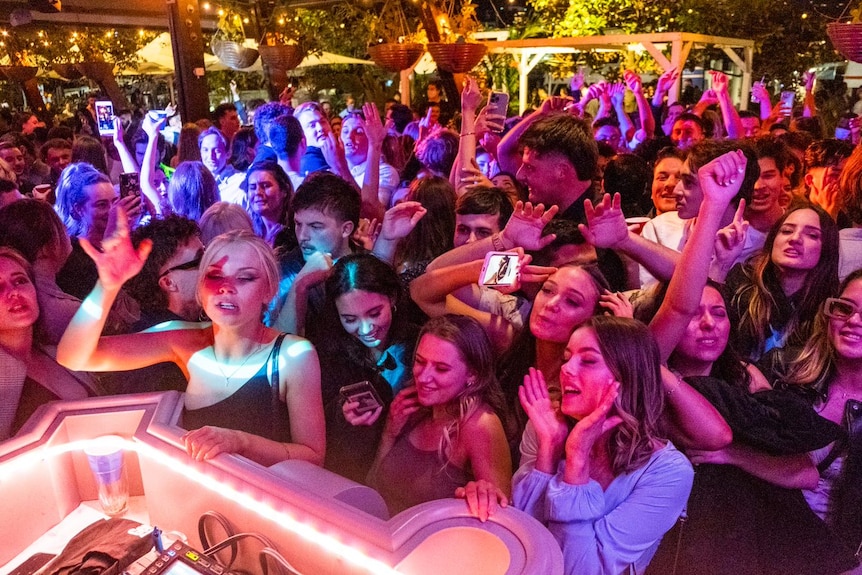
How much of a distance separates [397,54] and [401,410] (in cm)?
451

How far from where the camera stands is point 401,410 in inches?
72.9

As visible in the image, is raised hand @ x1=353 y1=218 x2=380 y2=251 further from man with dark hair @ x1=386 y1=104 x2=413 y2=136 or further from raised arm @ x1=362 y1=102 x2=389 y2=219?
man with dark hair @ x1=386 y1=104 x2=413 y2=136

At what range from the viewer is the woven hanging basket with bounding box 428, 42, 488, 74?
5.35 metres

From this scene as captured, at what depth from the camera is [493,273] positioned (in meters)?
1.95

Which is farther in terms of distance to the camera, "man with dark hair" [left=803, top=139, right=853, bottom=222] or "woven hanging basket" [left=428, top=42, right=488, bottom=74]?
"woven hanging basket" [left=428, top=42, right=488, bottom=74]

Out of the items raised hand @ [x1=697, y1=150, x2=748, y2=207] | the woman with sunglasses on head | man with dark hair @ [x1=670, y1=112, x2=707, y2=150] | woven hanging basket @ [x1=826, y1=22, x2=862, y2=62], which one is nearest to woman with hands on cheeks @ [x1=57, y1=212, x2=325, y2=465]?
raised hand @ [x1=697, y1=150, x2=748, y2=207]

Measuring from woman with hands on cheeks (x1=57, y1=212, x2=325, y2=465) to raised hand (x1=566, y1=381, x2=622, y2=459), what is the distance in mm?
641

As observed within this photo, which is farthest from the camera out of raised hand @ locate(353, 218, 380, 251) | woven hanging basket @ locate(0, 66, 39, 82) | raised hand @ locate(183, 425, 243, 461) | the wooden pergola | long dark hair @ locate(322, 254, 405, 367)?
the wooden pergola

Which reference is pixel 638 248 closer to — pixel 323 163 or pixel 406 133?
pixel 323 163

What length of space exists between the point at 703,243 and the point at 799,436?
1.86 feet

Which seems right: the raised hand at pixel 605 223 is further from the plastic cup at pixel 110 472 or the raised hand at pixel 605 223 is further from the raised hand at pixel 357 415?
the plastic cup at pixel 110 472

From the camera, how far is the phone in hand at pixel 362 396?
6.24 ft

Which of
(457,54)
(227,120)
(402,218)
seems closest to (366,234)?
(402,218)

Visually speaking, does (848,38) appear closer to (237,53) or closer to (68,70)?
(237,53)
